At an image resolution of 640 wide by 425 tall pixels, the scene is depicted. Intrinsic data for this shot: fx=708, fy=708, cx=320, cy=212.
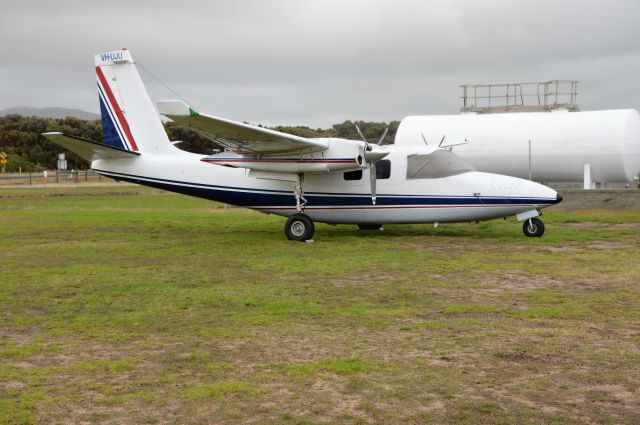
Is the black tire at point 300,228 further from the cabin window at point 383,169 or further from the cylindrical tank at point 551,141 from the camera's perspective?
the cylindrical tank at point 551,141

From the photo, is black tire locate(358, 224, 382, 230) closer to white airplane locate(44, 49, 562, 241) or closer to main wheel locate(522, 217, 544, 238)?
white airplane locate(44, 49, 562, 241)

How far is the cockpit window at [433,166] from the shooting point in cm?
1756

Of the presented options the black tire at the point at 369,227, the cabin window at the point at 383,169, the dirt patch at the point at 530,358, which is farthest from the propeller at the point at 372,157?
the dirt patch at the point at 530,358

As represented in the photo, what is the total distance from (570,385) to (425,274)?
19.7 feet

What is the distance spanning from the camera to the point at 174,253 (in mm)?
15070

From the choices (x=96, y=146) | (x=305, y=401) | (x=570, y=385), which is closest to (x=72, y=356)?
(x=305, y=401)

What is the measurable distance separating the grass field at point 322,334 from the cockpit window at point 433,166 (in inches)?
92.6

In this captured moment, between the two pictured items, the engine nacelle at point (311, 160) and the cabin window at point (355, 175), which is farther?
the cabin window at point (355, 175)

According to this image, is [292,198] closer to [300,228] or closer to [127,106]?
[300,228]

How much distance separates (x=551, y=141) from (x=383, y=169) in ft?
38.5

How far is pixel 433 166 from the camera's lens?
1758 cm

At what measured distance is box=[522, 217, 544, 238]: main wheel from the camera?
56.4 feet

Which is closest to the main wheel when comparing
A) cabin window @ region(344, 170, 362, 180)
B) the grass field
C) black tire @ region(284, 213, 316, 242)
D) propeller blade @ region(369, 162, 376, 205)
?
the grass field

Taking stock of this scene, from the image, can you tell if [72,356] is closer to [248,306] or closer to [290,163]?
[248,306]
